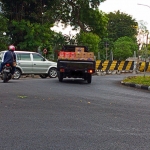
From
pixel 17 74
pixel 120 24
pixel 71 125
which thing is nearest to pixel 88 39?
pixel 17 74

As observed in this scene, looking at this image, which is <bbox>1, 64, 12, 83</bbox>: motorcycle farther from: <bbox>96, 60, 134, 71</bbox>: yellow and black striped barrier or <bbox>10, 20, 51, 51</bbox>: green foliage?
<bbox>96, 60, 134, 71</bbox>: yellow and black striped barrier

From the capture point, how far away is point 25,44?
3734cm

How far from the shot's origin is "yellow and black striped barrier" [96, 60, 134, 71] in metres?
39.2

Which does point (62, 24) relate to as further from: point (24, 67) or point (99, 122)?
point (99, 122)

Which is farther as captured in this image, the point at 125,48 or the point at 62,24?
the point at 125,48

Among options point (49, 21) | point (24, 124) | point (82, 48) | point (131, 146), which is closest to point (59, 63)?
point (82, 48)

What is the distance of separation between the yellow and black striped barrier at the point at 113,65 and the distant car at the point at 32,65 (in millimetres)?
13508

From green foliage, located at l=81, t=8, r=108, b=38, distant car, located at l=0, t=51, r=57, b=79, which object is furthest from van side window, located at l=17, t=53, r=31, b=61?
green foliage, located at l=81, t=8, r=108, b=38

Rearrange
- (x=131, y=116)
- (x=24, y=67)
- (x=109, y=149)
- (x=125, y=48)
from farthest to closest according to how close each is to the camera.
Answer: (x=125, y=48), (x=24, y=67), (x=131, y=116), (x=109, y=149)

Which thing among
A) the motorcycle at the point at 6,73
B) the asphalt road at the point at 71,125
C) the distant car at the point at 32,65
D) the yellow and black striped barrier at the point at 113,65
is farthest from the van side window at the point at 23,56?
the yellow and black striped barrier at the point at 113,65

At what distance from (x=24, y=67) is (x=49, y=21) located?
704 inches

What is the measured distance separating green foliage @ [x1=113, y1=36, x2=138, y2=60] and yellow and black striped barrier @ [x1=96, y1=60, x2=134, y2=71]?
40.8 m

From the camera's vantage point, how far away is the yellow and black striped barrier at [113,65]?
129 feet

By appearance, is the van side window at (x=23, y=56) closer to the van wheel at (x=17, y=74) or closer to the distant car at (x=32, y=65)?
the distant car at (x=32, y=65)
